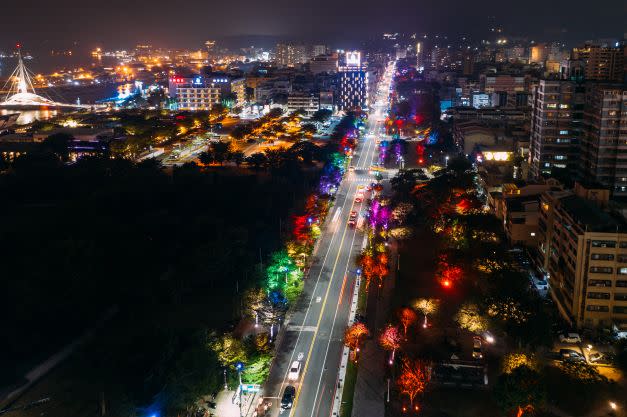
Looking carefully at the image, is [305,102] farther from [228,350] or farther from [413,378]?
[413,378]

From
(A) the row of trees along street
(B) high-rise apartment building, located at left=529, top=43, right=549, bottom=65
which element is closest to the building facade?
(A) the row of trees along street

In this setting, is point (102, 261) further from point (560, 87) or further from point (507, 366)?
point (560, 87)

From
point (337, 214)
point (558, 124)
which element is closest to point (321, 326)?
point (337, 214)

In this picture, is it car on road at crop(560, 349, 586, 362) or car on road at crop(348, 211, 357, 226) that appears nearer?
car on road at crop(560, 349, 586, 362)

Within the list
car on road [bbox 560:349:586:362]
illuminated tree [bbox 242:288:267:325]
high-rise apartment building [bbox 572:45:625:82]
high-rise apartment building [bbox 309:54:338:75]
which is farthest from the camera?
high-rise apartment building [bbox 309:54:338:75]

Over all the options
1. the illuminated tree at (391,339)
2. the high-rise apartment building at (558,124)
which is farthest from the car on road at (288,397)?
the high-rise apartment building at (558,124)

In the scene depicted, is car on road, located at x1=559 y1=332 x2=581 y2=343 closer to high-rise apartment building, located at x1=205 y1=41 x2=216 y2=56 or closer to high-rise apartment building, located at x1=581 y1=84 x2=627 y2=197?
high-rise apartment building, located at x1=581 y1=84 x2=627 y2=197
